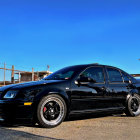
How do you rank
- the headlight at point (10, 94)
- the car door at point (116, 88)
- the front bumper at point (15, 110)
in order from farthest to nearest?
the car door at point (116, 88)
the headlight at point (10, 94)
the front bumper at point (15, 110)

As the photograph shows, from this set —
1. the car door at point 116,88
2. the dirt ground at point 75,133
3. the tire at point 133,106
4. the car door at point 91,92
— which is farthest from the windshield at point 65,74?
the tire at point 133,106

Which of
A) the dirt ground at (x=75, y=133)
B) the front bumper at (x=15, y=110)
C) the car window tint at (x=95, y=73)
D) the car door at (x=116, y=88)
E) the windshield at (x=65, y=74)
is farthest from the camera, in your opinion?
the car door at (x=116, y=88)

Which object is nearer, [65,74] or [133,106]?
[65,74]

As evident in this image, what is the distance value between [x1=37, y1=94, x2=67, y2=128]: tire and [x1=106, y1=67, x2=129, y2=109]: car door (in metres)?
1.37

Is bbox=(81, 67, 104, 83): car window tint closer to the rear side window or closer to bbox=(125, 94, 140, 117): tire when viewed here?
the rear side window

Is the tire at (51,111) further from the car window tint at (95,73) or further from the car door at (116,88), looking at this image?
the car door at (116,88)

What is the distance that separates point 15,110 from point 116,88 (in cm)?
265

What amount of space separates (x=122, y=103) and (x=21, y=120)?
2695mm

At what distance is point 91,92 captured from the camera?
172 inches

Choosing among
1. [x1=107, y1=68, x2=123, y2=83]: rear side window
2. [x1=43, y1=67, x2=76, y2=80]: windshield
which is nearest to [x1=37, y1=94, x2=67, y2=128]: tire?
[x1=43, y1=67, x2=76, y2=80]: windshield

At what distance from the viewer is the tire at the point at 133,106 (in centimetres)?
506

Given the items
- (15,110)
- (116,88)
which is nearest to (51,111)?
(15,110)

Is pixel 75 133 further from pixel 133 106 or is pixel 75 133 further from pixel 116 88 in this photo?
pixel 133 106

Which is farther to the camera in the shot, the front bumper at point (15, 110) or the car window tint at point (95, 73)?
the car window tint at point (95, 73)
